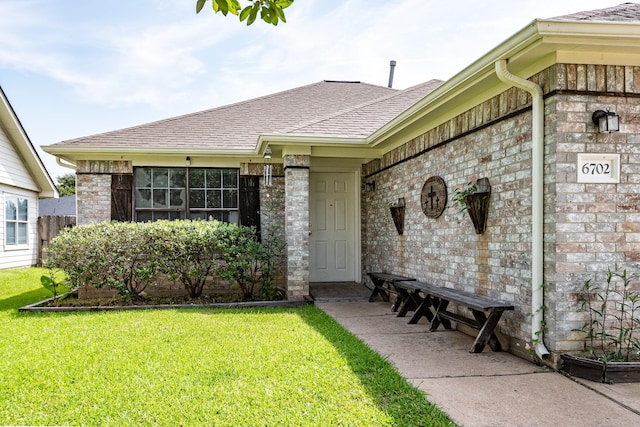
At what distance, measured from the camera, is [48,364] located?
421cm

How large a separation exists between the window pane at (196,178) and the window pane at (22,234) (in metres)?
7.95

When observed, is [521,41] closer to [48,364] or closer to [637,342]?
[637,342]

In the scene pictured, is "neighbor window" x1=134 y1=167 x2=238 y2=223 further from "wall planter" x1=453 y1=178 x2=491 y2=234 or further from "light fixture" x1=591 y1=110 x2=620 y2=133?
"light fixture" x1=591 y1=110 x2=620 y2=133

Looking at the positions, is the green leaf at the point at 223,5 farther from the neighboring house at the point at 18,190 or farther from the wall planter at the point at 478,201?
the neighboring house at the point at 18,190

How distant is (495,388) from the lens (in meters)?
3.57

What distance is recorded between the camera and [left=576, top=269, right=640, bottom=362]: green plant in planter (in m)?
3.93

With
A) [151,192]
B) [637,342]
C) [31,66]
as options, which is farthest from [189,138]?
[637,342]

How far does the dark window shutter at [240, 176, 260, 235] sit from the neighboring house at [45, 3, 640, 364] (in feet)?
0.12

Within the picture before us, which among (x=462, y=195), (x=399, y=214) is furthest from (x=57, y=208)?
(x=462, y=195)

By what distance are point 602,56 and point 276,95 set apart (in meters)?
8.52

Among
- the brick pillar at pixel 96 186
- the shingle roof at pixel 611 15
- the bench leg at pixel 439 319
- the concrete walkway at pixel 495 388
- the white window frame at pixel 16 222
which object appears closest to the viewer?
the concrete walkway at pixel 495 388

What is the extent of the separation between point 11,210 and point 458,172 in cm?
1265

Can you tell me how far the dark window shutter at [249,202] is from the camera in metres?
8.85

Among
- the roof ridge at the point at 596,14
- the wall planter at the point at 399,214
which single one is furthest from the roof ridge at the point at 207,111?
the roof ridge at the point at 596,14
